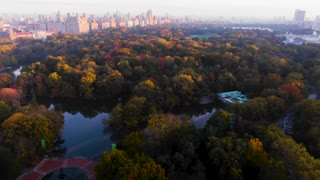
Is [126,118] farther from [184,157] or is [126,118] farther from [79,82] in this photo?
[79,82]

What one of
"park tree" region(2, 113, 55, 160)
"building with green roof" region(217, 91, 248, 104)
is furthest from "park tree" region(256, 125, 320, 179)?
"park tree" region(2, 113, 55, 160)

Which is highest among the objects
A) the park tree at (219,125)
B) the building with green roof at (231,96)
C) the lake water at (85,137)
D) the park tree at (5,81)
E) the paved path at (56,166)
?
the park tree at (219,125)

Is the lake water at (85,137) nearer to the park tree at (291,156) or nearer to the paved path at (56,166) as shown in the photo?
the paved path at (56,166)

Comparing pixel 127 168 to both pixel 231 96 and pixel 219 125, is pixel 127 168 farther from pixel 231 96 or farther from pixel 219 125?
pixel 231 96

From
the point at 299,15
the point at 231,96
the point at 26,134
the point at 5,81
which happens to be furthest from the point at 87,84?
the point at 299,15

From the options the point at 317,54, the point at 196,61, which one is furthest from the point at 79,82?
the point at 317,54

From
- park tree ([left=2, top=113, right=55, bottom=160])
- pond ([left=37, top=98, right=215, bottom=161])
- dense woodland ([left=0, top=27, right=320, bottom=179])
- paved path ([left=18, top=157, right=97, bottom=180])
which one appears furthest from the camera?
pond ([left=37, top=98, right=215, bottom=161])

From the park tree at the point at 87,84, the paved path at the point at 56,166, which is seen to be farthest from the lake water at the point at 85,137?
the park tree at the point at 87,84

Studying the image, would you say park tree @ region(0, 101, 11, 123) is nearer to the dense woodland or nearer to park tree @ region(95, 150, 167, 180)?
the dense woodland

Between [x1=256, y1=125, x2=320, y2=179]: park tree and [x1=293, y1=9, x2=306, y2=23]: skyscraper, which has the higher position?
[x1=293, y1=9, x2=306, y2=23]: skyscraper
